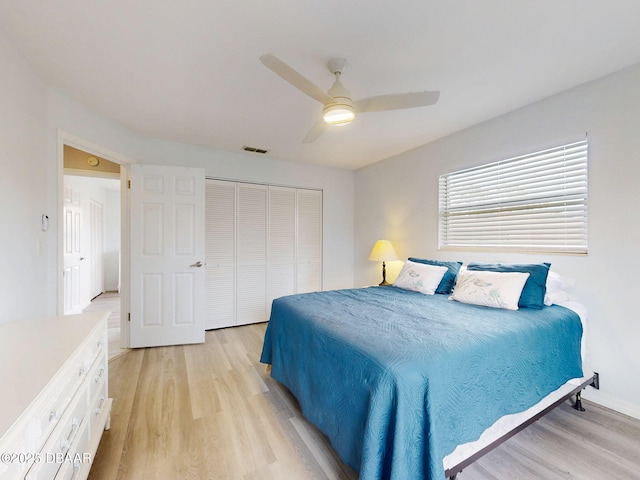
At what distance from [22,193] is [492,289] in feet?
11.2

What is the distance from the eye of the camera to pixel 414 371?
1.22 m

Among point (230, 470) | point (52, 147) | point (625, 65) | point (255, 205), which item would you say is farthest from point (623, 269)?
point (52, 147)

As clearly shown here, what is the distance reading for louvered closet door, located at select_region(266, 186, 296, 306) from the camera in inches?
165

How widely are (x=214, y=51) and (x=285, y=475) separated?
2.56m

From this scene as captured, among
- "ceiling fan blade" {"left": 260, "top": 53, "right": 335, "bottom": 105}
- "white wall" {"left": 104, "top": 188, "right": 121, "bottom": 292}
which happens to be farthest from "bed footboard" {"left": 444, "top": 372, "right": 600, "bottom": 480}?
"white wall" {"left": 104, "top": 188, "right": 121, "bottom": 292}

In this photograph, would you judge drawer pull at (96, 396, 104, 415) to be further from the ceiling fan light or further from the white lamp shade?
the white lamp shade

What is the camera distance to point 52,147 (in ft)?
7.01

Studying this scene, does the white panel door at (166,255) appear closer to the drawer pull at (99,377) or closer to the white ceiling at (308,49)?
the white ceiling at (308,49)

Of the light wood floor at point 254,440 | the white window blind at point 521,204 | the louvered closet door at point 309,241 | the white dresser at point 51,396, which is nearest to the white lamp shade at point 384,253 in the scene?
the white window blind at point 521,204

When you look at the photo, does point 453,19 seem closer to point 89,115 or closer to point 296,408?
point 296,408

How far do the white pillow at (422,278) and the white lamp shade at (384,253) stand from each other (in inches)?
27.5

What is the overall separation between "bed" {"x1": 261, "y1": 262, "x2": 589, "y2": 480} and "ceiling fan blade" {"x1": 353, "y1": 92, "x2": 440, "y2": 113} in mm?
1425

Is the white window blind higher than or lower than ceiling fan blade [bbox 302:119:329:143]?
lower

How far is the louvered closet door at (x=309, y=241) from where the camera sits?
4.42 meters
